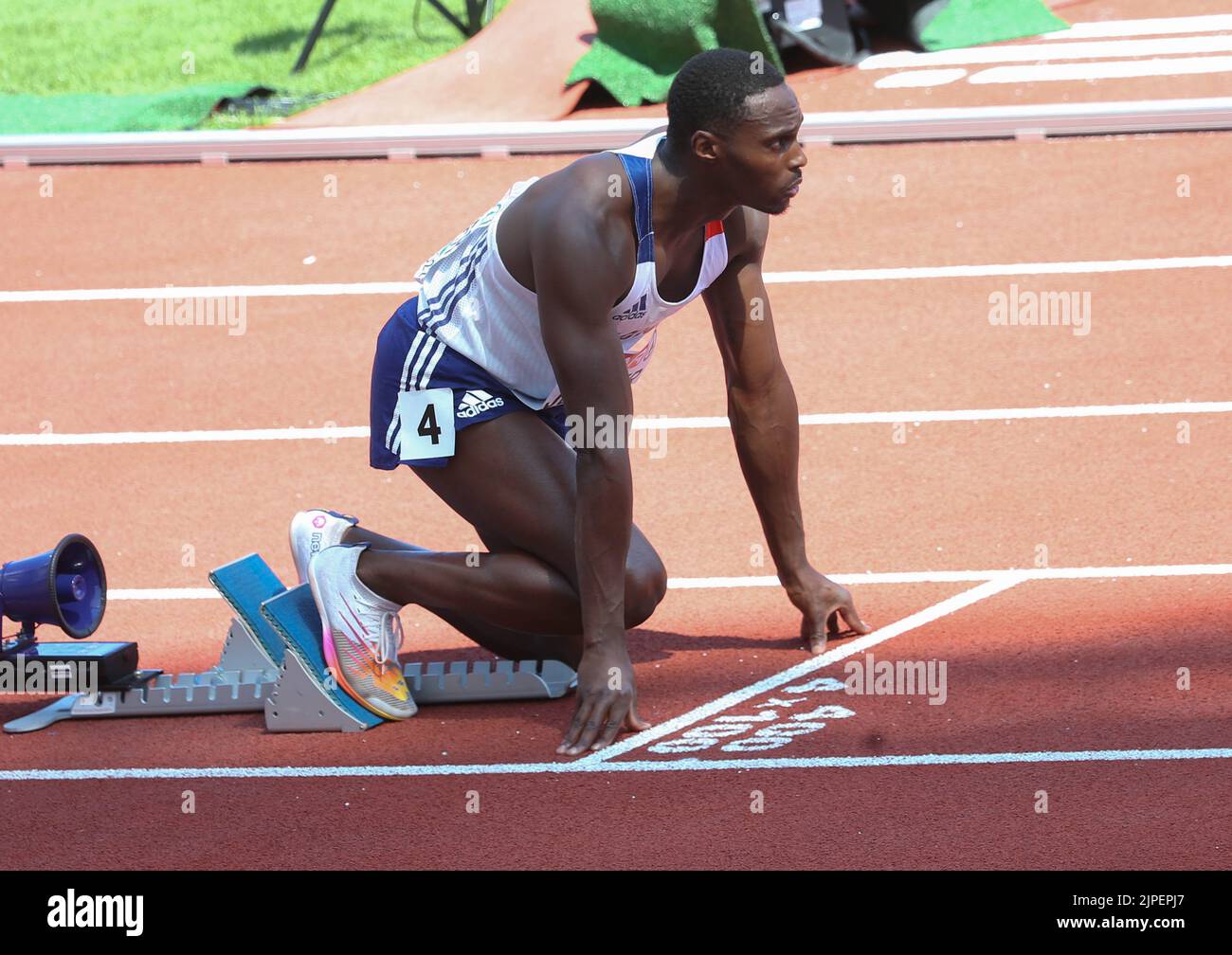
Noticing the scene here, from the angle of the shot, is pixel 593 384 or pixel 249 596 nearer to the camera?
pixel 593 384

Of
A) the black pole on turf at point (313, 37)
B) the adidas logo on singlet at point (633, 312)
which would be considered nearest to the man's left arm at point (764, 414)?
the adidas logo on singlet at point (633, 312)

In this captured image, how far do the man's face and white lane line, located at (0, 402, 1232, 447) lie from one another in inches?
114

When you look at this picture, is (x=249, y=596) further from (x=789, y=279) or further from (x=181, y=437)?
(x=789, y=279)

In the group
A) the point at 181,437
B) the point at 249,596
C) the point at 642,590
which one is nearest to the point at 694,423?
the point at 181,437

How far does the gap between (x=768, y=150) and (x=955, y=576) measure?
1.91 meters

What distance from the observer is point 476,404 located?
4.38 meters

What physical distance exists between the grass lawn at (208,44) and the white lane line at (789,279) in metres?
3.56

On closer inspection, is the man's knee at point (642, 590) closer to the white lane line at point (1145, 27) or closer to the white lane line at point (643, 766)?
the white lane line at point (643, 766)

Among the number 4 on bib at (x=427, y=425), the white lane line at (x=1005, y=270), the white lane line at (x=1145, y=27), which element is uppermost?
the white lane line at (x=1145, y=27)

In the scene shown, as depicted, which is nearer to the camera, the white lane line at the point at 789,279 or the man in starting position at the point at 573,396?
the man in starting position at the point at 573,396

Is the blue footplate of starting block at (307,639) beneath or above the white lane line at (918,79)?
beneath

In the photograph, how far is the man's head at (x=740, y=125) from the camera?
3.98 metres

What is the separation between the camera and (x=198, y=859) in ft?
12.7

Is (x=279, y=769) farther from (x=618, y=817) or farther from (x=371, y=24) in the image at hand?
(x=371, y=24)
